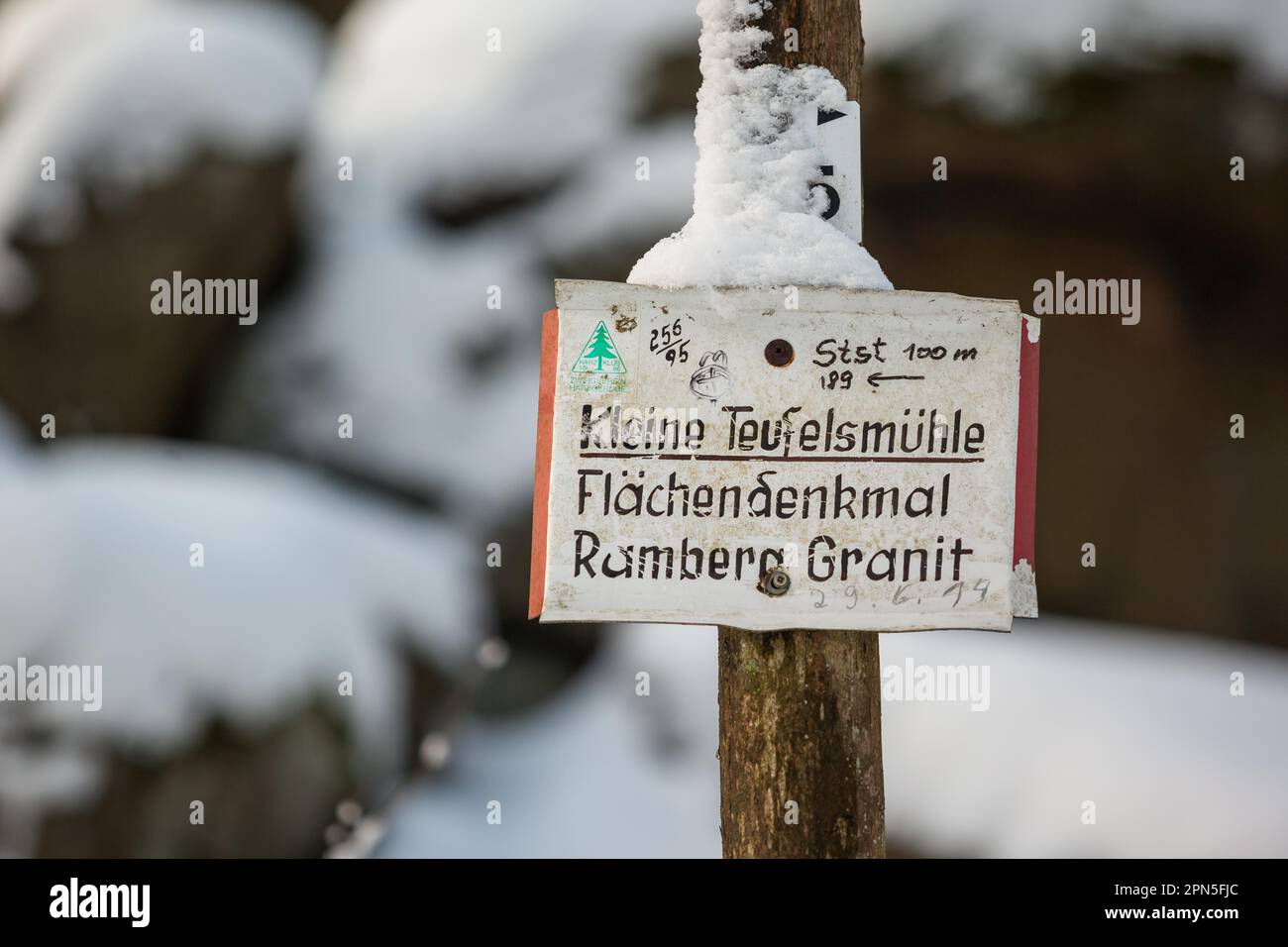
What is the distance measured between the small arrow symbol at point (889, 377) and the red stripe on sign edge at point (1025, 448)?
0.16 metres

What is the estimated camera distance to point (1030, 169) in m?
4.67

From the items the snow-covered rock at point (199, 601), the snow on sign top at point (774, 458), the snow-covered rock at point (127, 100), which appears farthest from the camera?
the snow-covered rock at point (127, 100)

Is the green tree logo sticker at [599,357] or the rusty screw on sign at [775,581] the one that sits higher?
the green tree logo sticker at [599,357]

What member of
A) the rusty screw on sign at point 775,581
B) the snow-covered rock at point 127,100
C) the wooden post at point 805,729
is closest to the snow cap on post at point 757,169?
the wooden post at point 805,729

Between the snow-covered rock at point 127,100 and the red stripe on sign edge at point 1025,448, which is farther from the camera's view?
the snow-covered rock at point 127,100

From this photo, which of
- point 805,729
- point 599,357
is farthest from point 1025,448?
point 599,357

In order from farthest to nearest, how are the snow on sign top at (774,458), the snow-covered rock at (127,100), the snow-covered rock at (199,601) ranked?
the snow-covered rock at (127,100) → the snow-covered rock at (199,601) → the snow on sign top at (774,458)

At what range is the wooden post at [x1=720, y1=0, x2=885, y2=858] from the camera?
1702 millimetres

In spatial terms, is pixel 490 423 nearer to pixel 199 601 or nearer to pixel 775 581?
pixel 199 601

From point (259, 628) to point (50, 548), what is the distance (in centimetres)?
86

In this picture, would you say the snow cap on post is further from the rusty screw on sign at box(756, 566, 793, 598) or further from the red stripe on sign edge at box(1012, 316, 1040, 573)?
the rusty screw on sign at box(756, 566, 793, 598)

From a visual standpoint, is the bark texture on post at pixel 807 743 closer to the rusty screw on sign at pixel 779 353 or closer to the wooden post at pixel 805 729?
the wooden post at pixel 805 729

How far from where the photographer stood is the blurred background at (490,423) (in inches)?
164
